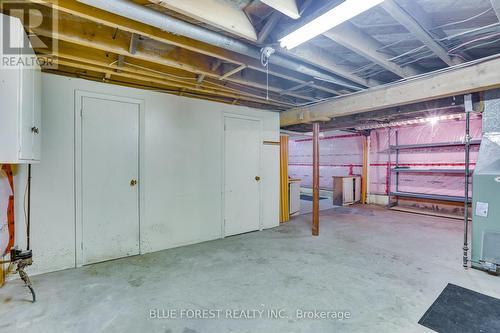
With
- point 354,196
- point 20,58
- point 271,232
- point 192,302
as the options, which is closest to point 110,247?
point 192,302

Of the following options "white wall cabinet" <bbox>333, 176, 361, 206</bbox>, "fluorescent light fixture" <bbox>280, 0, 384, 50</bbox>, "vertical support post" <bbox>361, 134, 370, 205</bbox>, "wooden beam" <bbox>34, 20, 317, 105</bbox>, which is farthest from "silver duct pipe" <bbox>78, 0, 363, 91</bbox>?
"vertical support post" <bbox>361, 134, 370, 205</bbox>

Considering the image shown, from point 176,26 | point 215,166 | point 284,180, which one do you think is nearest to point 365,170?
point 284,180

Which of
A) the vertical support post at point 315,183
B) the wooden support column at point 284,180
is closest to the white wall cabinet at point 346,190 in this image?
the wooden support column at point 284,180

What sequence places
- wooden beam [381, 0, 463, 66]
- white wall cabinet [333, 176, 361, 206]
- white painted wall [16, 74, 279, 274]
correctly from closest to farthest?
wooden beam [381, 0, 463, 66], white painted wall [16, 74, 279, 274], white wall cabinet [333, 176, 361, 206]

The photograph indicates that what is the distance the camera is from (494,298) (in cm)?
218

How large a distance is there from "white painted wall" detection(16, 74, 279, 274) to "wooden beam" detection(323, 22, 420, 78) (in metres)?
2.20

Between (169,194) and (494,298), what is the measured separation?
3.68m

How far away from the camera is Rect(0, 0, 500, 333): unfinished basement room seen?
1835 millimetres

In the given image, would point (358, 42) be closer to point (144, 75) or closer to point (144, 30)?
point (144, 30)

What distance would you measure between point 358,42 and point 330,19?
0.73m

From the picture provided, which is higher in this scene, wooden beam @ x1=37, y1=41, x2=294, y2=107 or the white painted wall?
wooden beam @ x1=37, y1=41, x2=294, y2=107

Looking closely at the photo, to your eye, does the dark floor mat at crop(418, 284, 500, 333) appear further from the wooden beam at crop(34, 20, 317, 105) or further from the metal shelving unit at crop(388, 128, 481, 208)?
the metal shelving unit at crop(388, 128, 481, 208)

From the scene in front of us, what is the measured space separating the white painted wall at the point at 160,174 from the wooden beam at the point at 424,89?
1.27 metres

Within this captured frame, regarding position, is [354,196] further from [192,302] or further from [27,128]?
[27,128]
